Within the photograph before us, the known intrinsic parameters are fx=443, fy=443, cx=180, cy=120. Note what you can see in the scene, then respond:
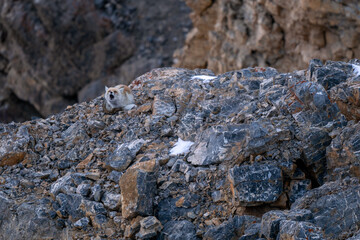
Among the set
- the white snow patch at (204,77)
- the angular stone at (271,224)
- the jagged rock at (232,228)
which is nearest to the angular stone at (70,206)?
the jagged rock at (232,228)

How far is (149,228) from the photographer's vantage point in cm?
620

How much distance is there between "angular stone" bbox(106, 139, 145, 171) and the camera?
7.36m

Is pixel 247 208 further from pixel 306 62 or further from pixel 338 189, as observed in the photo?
pixel 306 62

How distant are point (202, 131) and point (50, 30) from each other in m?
29.8

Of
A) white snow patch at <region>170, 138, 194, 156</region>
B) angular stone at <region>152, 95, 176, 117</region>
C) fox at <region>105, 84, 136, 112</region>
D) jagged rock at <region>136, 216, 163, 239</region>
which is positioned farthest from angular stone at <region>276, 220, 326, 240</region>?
fox at <region>105, 84, 136, 112</region>

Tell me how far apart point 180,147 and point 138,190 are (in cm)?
126

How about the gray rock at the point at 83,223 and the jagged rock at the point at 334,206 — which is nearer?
the jagged rock at the point at 334,206

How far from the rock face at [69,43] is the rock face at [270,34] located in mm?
11004

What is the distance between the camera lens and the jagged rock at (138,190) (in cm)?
647

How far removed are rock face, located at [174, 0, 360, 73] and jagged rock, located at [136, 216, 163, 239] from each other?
12.1m

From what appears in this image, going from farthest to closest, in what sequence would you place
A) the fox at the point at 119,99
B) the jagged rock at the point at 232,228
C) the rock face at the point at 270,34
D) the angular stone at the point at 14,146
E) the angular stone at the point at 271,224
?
1. the rock face at the point at 270,34
2. the fox at the point at 119,99
3. the angular stone at the point at 14,146
4. the jagged rock at the point at 232,228
5. the angular stone at the point at 271,224

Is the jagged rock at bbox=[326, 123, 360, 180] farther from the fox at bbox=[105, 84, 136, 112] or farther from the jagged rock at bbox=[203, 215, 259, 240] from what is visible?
the fox at bbox=[105, 84, 136, 112]

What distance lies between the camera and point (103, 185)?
718 cm

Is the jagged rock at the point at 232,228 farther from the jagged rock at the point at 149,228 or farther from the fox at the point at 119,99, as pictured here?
the fox at the point at 119,99
